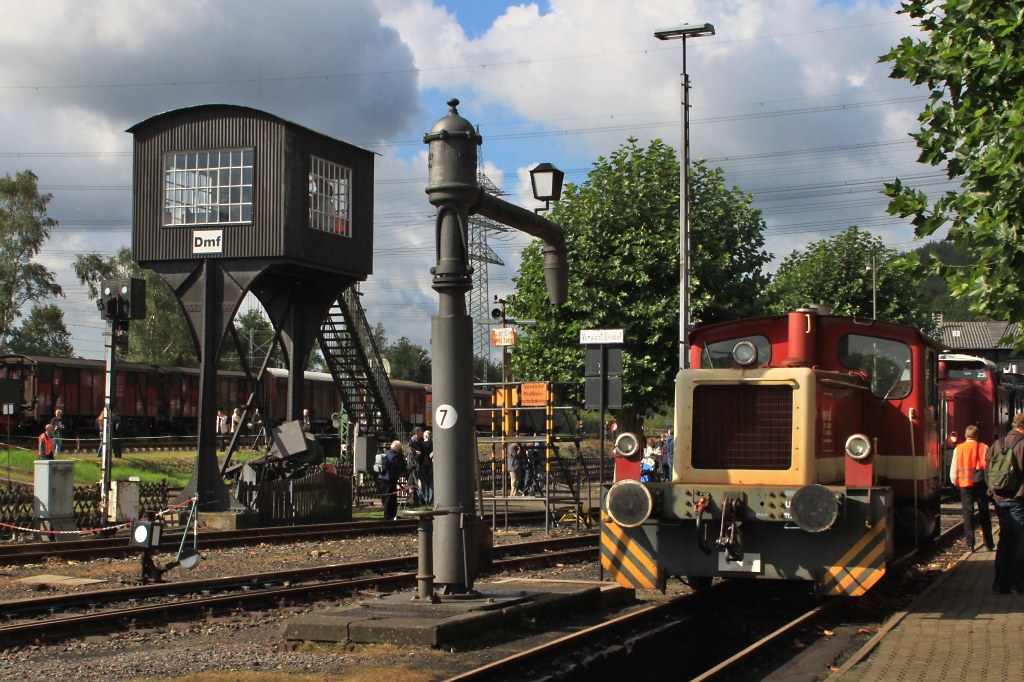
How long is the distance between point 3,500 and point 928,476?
48.2 feet

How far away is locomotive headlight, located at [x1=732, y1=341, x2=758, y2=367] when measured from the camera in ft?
32.7

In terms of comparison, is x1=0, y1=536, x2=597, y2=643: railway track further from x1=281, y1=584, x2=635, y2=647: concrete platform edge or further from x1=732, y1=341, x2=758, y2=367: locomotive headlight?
x1=732, y1=341, x2=758, y2=367: locomotive headlight

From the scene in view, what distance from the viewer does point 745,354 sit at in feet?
32.8

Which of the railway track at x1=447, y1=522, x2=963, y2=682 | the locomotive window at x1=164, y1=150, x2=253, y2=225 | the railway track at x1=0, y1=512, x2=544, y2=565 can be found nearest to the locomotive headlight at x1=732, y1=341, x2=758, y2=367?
the railway track at x1=447, y1=522, x2=963, y2=682

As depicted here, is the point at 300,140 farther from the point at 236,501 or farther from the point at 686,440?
the point at 686,440

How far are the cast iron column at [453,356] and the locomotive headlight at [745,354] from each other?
2587 millimetres

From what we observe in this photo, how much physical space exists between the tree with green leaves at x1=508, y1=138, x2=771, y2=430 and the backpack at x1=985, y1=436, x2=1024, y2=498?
1324 centimetres

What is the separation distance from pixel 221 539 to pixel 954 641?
37.1ft

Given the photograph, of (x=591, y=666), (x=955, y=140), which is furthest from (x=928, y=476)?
(x=591, y=666)

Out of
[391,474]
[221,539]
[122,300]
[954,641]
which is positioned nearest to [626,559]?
[954,641]

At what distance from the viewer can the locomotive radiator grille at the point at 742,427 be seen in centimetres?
986

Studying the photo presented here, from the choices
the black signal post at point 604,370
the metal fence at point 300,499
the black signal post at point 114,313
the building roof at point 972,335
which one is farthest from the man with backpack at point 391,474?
the building roof at point 972,335

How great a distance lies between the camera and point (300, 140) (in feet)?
76.9

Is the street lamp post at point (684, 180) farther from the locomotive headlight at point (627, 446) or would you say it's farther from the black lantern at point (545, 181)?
the locomotive headlight at point (627, 446)
